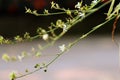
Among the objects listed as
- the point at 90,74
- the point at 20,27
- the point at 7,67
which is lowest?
the point at 90,74

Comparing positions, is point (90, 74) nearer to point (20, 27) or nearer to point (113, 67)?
point (113, 67)

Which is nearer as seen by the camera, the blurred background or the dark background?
the blurred background

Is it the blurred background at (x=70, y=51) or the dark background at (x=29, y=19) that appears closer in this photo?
the blurred background at (x=70, y=51)

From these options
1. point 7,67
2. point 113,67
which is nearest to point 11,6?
point 7,67

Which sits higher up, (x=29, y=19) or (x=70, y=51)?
(x=29, y=19)

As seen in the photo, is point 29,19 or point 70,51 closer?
point 70,51
